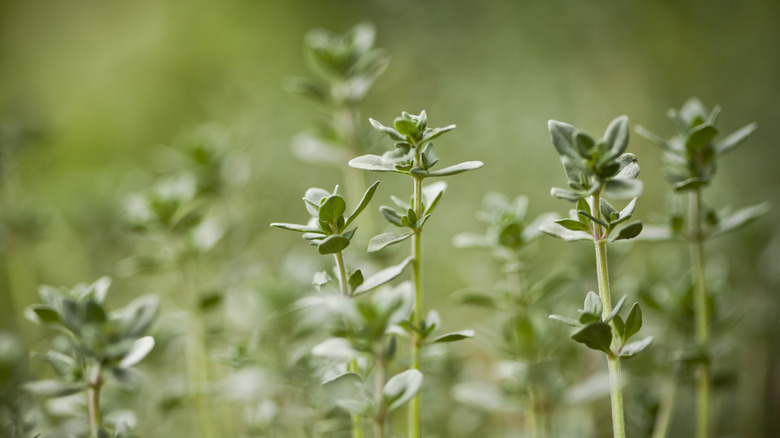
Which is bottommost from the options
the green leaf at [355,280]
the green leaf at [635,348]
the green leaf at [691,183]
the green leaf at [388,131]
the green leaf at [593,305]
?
the green leaf at [635,348]

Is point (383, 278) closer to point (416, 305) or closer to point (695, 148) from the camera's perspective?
point (416, 305)

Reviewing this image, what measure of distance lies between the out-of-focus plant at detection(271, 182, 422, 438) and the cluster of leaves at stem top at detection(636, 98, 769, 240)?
0.29 meters

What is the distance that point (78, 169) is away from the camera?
104 inches

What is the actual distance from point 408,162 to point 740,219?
0.40 meters

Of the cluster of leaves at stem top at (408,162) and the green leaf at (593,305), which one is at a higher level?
the cluster of leaves at stem top at (408,162)

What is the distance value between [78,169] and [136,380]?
2358 millimetres

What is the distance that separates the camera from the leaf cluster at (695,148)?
597 mm

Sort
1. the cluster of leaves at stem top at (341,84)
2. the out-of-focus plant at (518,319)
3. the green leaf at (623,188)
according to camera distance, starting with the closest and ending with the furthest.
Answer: the green leaf at (623,188)
the out-of-focus plant at (518,319)
the cluster of leaves at stem top at (341,84)

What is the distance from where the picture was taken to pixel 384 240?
0.57 metres

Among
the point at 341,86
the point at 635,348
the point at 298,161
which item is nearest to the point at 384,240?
the point at 635,348

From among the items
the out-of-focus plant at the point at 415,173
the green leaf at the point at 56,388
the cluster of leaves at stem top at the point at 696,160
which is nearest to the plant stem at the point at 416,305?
the out-of-focus plant at the point at 415,173

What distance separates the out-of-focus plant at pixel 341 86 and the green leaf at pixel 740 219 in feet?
1.61

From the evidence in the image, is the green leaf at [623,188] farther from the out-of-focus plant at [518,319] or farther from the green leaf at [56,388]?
the green leaf at [56,388]

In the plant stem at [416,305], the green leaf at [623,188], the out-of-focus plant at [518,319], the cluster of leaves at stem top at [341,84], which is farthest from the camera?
the cluster of leaves at stem top at [341,84]
